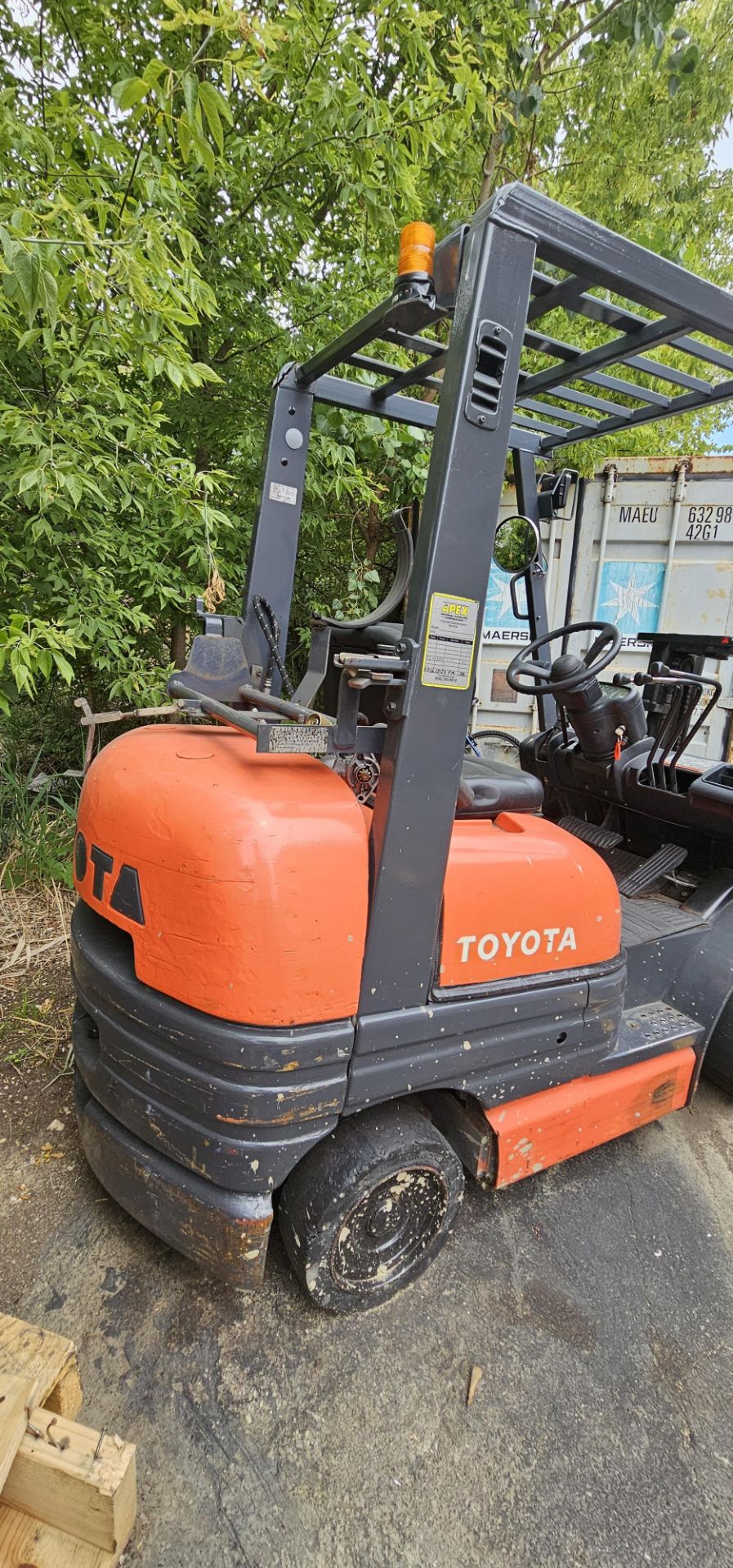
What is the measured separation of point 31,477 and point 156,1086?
2.03 m

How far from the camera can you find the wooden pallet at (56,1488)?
3.73 ft

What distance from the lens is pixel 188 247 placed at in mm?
2342

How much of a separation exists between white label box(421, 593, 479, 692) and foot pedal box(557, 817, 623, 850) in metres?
1.95

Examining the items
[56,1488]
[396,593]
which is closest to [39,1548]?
[56,1488]

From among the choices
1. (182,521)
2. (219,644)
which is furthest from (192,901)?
(182,521)

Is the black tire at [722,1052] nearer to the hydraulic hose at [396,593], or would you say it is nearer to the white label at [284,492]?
the hydraulic hose at [396,593]

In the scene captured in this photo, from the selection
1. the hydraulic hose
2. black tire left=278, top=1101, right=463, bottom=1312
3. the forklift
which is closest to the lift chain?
the forklift

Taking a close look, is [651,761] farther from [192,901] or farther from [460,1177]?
[192,901]

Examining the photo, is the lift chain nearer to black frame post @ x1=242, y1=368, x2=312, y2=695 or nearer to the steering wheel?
black frame post @ x1=242, y1=368, x2=312, y2=695

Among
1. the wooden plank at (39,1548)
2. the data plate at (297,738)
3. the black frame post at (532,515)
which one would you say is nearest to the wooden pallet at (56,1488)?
the wooden plank at (39,1548)

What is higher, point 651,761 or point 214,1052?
point 651,761

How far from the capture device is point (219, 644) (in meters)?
2.14

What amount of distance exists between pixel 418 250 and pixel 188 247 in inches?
45.2

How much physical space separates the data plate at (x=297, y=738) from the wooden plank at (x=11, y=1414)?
1154 millimetres
